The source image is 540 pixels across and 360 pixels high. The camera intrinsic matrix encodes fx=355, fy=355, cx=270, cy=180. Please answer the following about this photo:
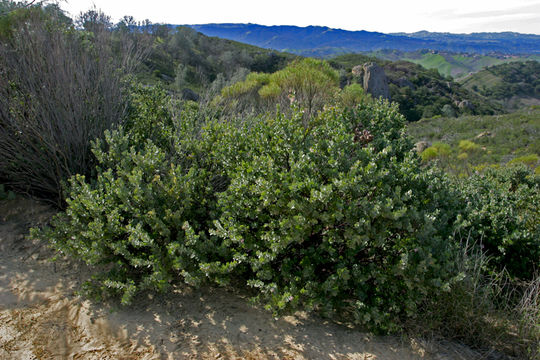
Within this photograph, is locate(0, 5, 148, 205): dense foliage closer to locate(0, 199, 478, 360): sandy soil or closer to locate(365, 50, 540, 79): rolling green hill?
locate(0, 199, 478, 360): sandy soil

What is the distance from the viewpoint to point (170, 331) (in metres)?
2.47

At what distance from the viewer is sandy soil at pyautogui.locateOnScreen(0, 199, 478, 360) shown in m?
2.34

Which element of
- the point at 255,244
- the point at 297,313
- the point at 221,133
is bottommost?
the point at 297,313

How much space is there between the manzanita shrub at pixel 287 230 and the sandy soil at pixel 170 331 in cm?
16

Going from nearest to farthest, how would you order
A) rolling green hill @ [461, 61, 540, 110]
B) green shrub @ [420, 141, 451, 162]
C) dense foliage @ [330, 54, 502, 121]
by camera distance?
green shrub @ [420, 141, 451, 162], dense foliage @ [330, 54, 502, 121], rolling green hill @ [461, 61, 540, 110]

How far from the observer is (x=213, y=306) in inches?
108

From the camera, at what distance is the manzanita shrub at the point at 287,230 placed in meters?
2.42

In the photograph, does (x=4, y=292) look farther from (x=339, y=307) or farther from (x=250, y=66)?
(x=250, y=66)

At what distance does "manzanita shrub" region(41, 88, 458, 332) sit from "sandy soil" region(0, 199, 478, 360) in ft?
0.53

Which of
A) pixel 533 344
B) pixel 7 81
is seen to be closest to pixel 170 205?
pixel 7 81

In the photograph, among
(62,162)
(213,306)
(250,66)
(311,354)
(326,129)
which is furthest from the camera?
(250,66)

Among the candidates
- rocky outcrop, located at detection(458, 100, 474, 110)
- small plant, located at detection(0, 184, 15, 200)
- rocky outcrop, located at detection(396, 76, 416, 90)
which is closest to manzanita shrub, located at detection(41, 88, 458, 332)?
small plant, located at detection(0, 184, 15, 200)

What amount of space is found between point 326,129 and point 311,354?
2000 millimetres

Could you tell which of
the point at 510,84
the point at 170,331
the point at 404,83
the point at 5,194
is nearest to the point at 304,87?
the point at 5,194
